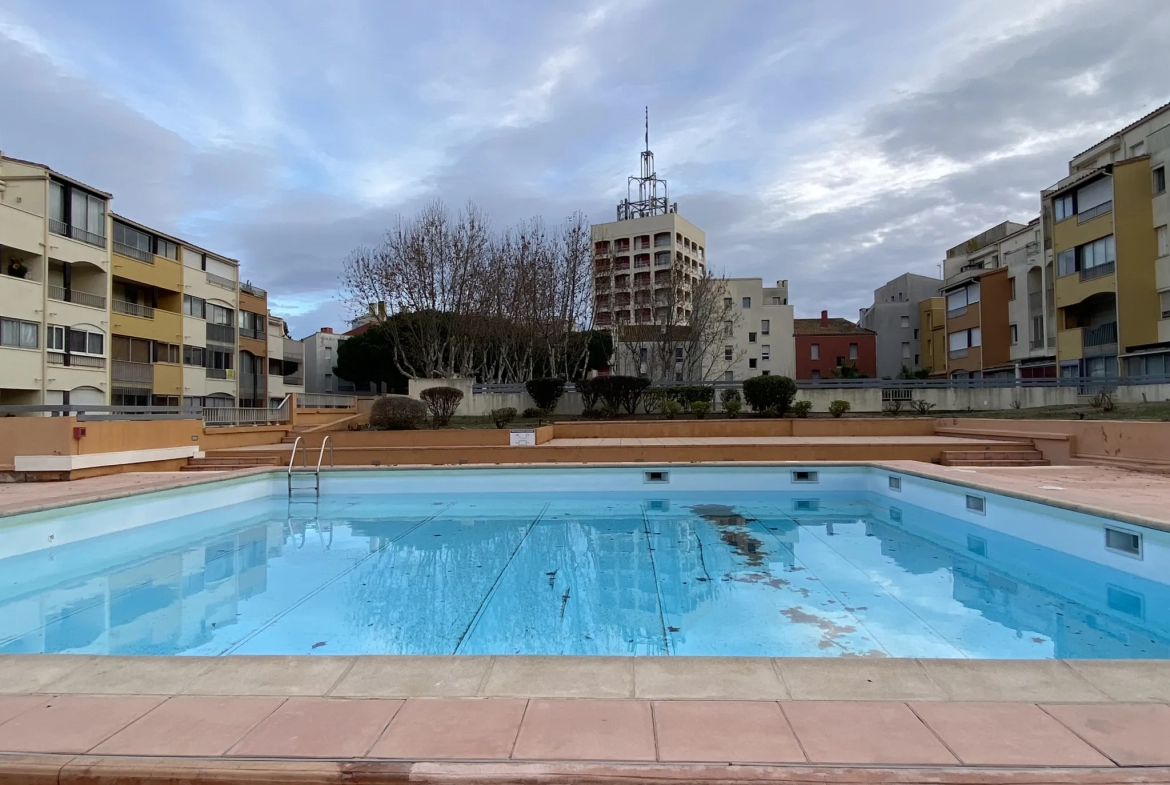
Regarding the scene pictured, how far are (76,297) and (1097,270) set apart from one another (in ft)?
144

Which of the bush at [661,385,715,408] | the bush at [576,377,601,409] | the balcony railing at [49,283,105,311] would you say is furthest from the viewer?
the balcony railing at [49,283,105,311]

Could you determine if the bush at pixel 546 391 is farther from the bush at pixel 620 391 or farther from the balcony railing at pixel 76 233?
the balcony railing at pixel 76 233

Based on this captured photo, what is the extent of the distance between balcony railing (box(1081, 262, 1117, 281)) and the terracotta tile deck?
3273 centimetres

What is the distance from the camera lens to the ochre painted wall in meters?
27.3

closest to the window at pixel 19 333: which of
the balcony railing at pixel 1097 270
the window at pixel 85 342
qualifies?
the window at pixel 85 342

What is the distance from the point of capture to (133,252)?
32.1 meters

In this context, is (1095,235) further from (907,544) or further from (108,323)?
(108,323)

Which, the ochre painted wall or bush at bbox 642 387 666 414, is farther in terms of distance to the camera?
the ochre painted wall

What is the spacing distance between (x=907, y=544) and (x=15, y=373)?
30268 millimetres

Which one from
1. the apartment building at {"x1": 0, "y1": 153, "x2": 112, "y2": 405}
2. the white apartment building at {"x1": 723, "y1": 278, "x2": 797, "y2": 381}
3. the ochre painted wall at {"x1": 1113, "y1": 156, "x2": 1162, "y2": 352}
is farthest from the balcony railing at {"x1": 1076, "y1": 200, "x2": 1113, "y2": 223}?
the apartment building at {"x1": 0, "y1": 153, "x2": 112, "y2": 405}

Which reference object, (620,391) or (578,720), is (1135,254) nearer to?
(620,391)

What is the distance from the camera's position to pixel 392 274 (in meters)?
27.0

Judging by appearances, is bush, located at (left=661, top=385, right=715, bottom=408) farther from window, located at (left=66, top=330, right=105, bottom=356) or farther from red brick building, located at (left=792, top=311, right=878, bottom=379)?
red brick building, located at (left=792, top=311, right=878, bottom=379)

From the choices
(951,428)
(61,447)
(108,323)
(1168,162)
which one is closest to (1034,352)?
(1168,162)
